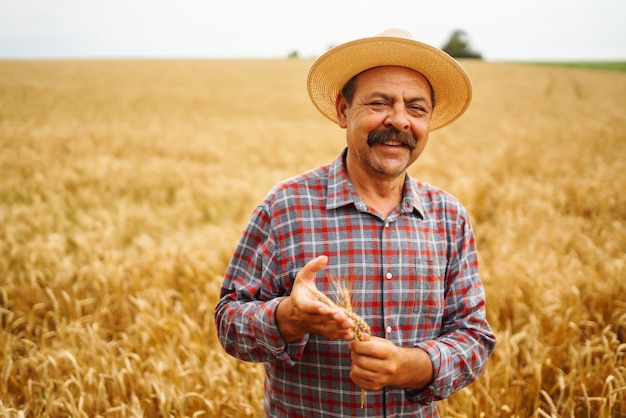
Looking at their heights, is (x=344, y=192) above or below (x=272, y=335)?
above

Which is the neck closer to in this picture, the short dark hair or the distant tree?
the short dark hair

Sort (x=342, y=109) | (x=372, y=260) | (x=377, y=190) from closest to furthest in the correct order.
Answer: (x=372, y=260), (x=377, y=190), (x=342, y=109)

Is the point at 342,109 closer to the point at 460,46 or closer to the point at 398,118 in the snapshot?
the point at 398,118

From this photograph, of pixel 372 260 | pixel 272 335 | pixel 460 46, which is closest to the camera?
pixel 272 335

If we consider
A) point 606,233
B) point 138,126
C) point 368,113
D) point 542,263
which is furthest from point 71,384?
point 138,126

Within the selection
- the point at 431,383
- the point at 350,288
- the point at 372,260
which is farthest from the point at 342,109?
the point at 431,383

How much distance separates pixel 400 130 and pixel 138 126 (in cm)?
1376

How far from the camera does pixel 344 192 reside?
167 cm

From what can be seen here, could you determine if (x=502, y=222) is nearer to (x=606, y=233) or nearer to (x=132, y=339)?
(x=606, y=233)

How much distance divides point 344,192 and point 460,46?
91.3m

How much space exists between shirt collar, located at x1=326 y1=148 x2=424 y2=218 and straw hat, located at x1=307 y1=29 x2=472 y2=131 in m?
0.35

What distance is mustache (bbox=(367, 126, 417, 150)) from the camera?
162 centimetres

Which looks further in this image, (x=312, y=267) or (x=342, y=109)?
(x=342, y=109)

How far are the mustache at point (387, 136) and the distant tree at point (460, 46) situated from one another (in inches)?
3487
